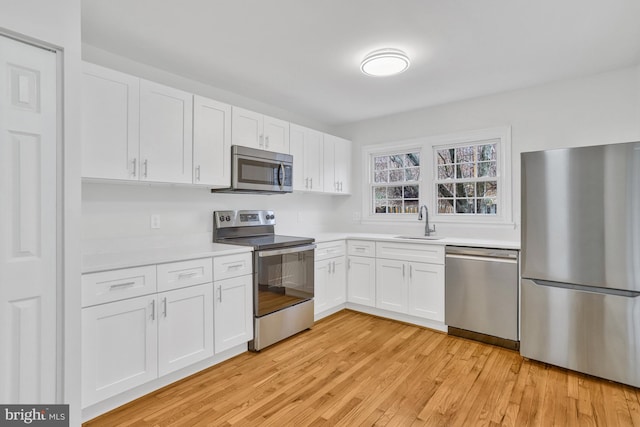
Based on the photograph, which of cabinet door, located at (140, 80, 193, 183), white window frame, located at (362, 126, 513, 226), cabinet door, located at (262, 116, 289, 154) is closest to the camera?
cabinet door, located at (140, 80, 193, 183)

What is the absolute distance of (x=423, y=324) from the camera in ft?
11.3

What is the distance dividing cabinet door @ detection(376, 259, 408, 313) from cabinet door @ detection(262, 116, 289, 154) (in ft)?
5.45

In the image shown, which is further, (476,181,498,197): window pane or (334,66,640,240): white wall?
(476,181,498,197): window pane

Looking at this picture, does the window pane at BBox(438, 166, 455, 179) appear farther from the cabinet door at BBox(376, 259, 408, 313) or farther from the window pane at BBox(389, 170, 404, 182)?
the cabinet door at BBox(376, 259, 408, 313)

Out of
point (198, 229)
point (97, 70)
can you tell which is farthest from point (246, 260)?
point (97, 70)

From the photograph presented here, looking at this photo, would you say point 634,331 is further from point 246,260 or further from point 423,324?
point 246,260

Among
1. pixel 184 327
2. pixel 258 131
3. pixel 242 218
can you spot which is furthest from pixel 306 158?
pixel 184 327

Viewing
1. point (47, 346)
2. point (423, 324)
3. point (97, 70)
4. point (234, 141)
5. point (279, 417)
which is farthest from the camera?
point (423, 324)

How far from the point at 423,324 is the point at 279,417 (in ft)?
6.65

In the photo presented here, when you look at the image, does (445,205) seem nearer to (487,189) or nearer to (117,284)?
(487,189)

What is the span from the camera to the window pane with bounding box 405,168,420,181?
13.6 ft

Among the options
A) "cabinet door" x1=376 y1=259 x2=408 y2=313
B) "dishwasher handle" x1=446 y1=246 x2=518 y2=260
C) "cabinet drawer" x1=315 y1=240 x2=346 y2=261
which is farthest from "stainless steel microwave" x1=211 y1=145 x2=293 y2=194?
"dishwasher handle" x1=446 y1=246 x2=518 y2=260

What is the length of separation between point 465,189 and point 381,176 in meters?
1.12

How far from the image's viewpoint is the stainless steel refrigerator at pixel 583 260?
224cm
